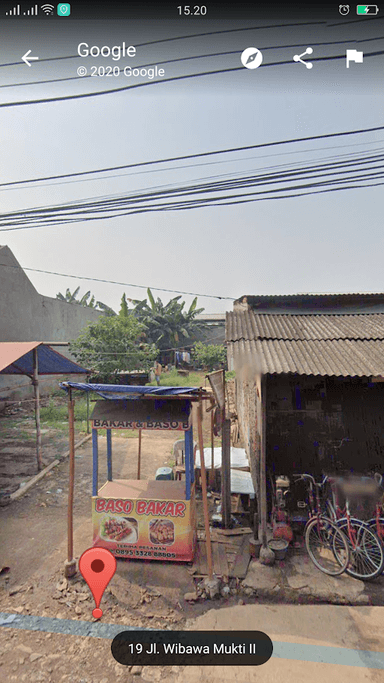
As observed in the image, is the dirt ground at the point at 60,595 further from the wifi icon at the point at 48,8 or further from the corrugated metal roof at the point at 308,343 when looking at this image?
the wifi icon at the point at 48,8

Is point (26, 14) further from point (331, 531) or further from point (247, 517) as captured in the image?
point (247, 517)

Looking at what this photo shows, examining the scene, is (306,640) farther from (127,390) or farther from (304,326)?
(304,326)

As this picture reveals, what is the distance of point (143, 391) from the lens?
5434 millimetres

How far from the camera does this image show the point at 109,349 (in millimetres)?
21219

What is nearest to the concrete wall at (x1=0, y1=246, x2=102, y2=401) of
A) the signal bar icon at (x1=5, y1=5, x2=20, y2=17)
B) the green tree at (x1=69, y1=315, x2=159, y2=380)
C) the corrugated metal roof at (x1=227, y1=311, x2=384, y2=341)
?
the green tree at (x1=69, y1=315, x2=159, y2=380)

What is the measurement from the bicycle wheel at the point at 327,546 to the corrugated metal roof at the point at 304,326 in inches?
134

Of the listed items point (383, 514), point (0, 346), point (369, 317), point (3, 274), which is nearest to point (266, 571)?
point (383, 514)

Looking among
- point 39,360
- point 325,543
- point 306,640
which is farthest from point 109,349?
point 306,640

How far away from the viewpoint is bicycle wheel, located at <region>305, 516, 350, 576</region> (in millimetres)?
5566

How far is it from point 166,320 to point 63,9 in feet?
94.8

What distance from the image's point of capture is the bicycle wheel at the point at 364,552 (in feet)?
17.9

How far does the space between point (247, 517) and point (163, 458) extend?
4438 millimetres

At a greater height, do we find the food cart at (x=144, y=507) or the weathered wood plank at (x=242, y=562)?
the food cart at (x=144, y=507)

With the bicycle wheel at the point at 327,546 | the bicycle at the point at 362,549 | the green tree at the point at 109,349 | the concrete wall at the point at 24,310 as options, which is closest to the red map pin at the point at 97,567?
the bicycle wheel at the point at 327,546
